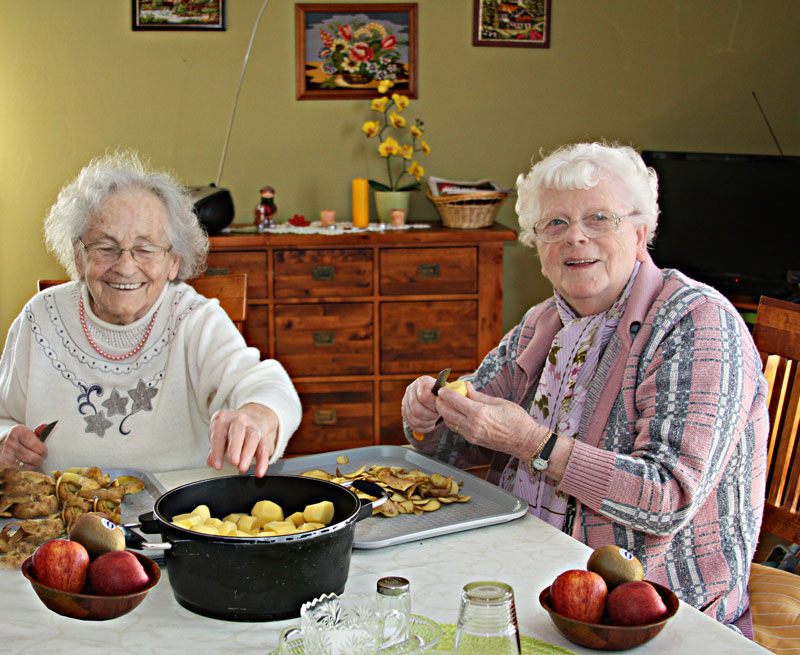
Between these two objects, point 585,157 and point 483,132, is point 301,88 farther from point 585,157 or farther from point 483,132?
point 585,157

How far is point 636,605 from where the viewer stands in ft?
3.11

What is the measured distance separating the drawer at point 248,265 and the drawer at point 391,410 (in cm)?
65

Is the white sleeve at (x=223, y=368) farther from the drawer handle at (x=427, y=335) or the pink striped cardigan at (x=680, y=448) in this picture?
the drawer handle at (x=427, y=335)

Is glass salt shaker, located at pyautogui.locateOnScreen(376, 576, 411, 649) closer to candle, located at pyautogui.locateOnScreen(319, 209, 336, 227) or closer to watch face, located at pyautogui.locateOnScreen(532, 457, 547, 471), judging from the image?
watch face, located at pyautogui.locateOnScreen(532, 457, 547, 471)

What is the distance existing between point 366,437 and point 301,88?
1.58 metres

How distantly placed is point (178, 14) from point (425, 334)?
177cm

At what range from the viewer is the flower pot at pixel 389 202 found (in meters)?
3.85

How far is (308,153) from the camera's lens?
396 centimetres

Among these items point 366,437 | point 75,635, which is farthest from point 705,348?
point 366,437

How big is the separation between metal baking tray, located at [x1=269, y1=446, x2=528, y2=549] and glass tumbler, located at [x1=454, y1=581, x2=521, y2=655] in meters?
0.44

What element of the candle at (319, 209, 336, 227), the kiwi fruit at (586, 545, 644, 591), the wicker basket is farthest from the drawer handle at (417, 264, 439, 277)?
the kiwi fruit at (586, 545, 644, 591)

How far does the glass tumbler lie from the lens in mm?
797

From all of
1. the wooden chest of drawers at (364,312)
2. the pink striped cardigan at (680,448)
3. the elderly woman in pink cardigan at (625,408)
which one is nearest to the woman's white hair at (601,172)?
the elderly woman in pink cardigan at (625,408)

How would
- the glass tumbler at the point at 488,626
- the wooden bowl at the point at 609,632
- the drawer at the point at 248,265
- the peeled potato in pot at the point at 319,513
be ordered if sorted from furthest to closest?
the drawer at the point at 248,265 < the peeled potato in pot at the point at 319,513 < the wooden bowl at the point at 609,632 < the glass tumbler at the point at 488,626
